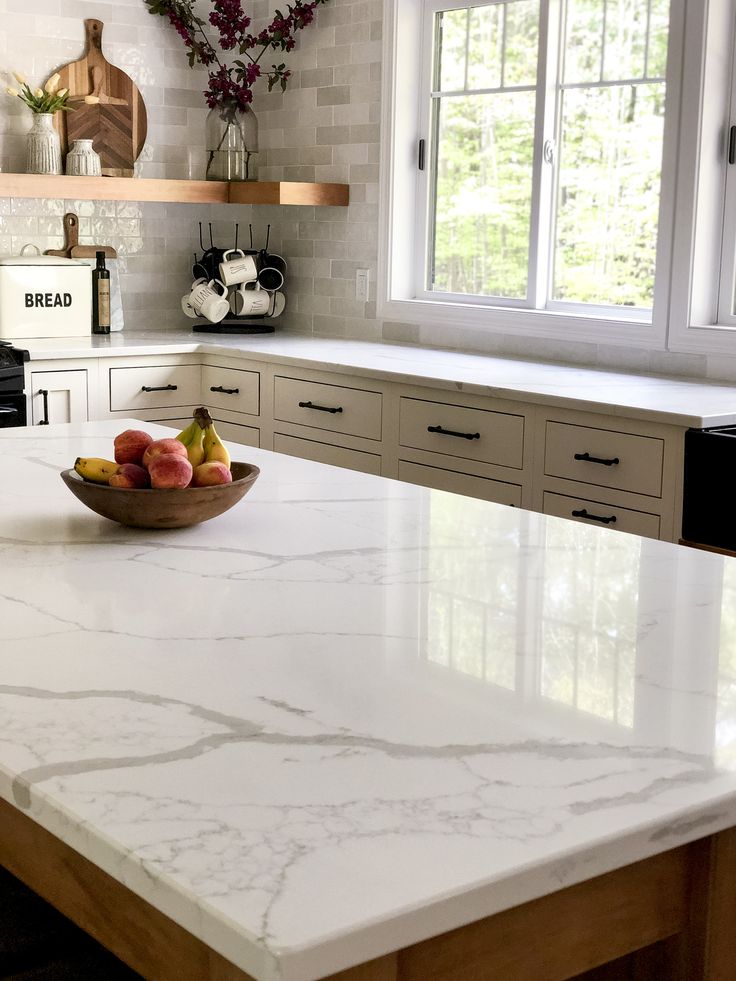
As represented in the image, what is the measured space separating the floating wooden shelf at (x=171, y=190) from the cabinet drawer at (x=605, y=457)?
6.34 feet

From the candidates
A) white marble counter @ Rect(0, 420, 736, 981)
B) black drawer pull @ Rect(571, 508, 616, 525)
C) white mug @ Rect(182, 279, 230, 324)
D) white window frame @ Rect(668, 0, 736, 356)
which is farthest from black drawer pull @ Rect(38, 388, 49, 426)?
white marble counter @ Rect(0, 420, 736, 981)

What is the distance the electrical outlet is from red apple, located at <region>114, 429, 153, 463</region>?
315 centimetres

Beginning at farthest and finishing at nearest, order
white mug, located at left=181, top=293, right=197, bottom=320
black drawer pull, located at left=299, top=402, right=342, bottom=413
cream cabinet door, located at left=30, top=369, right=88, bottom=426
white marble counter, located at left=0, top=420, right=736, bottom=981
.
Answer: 1. white mug, located at left=181, top=293, right=197, bottom=320
2. cream cabinet door, located at left=30, top=369, right=88, bottom=426
3. black drawer pull, located at left=299, top=402, right=342, bottom=413
4. white marble counter, located at left=0, top=420, right=736, bottom=981

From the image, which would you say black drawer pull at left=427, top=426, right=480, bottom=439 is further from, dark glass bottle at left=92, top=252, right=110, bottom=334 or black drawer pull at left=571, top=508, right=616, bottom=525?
dark glass bottle at left=92, top=252, right=110, bottom=334

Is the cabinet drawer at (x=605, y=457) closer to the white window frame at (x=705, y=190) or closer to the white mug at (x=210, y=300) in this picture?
the white window frame at (x=705, y=190)

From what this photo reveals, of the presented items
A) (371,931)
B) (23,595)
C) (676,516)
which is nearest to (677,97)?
(676,516)

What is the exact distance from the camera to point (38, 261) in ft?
15.0

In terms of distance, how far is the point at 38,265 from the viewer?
4582 mm

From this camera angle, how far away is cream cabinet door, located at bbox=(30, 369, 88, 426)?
417 cm

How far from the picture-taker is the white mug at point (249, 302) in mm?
5051

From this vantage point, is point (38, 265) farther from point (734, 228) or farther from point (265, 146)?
point (734, 228)

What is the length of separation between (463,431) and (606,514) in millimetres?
580

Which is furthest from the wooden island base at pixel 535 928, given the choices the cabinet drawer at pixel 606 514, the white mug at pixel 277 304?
the white mug at pixel 277 304

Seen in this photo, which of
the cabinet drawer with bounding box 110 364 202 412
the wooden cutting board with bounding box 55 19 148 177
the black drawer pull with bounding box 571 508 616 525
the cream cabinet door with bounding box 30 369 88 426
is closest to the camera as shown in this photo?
the black drawer pull with bounding box 571 508 616 525
